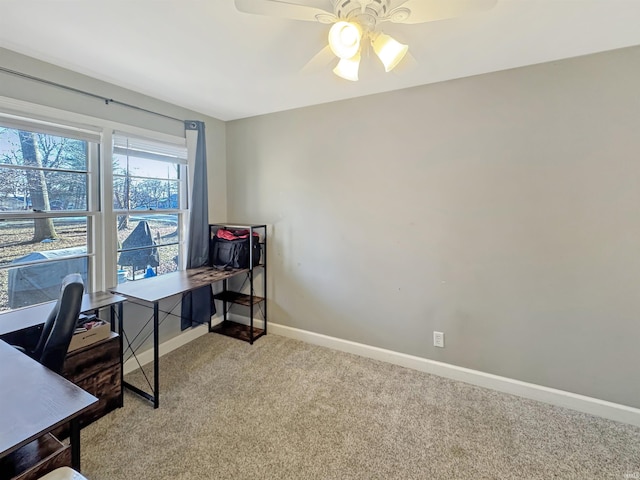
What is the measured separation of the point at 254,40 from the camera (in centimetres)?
170

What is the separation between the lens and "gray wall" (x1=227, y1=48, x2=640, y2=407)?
1857 millimetres

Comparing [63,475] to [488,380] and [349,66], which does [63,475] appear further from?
[488,380]

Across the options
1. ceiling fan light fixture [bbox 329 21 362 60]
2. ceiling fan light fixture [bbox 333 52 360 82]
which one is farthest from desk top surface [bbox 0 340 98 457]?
ceiling fan light fixture [bbox 333 52 360 82]

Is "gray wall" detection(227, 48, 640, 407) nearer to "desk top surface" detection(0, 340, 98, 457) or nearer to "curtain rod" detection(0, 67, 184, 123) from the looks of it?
"curtain rod" detection(0, 67, 184, 123)

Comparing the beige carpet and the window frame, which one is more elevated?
the window frame

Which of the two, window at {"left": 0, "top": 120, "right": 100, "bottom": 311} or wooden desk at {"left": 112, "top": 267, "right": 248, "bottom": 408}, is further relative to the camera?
wooden desk at {"left": 112, "top": 267, "right": 248, "bottom": 408}

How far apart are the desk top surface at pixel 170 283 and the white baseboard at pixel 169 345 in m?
0.61

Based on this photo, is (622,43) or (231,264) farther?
(231,264)

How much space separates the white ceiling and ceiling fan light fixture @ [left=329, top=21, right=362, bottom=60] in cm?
23

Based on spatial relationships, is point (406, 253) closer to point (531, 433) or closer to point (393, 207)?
point (393, 207)

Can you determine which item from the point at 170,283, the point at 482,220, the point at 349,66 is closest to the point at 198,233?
the point at 170,283

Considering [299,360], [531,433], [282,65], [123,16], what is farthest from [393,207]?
[123,16]

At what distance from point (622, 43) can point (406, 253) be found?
1785 mm

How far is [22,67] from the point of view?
1.84 meters
